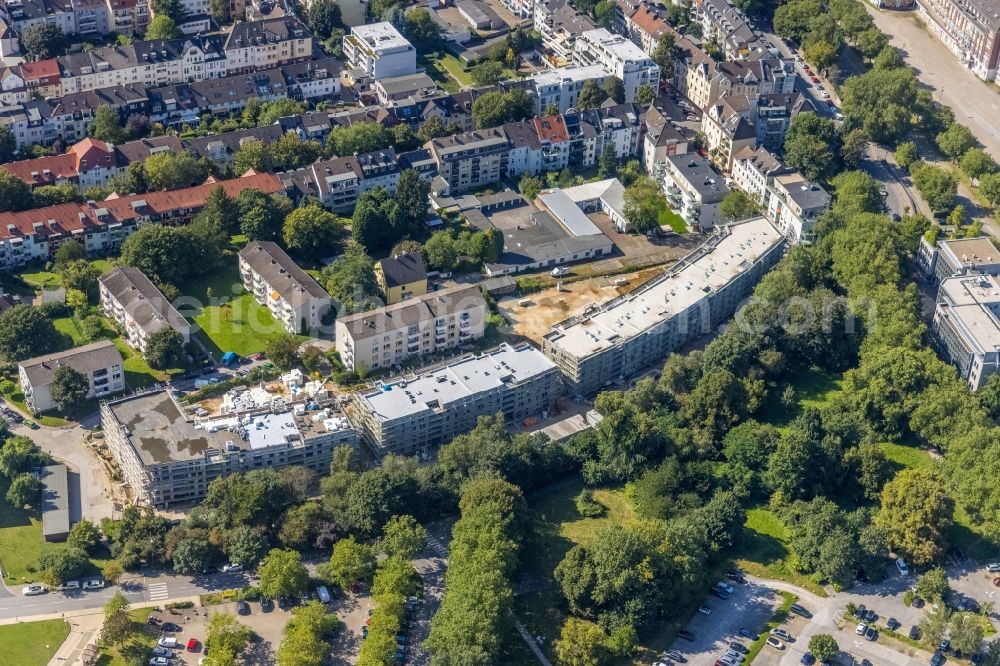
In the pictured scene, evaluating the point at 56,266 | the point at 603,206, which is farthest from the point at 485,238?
the point at 56,266

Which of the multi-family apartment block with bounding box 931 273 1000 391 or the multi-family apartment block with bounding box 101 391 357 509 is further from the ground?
the multi-family apartment block with bounding box 931 273 1000 391

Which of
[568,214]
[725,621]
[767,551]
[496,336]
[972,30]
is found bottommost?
[725,621]

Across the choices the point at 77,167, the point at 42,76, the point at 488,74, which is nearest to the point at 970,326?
the point at 488,74

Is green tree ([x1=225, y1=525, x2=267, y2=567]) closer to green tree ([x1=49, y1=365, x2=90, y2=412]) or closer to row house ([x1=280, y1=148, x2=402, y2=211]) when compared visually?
green tree ([x1=49, y1=365, x2=90, y2=412])

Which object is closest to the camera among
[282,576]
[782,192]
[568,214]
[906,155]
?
[282,576]

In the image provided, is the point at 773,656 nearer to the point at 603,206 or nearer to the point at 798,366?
the point at 798,366

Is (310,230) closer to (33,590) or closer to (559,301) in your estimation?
(559,301)

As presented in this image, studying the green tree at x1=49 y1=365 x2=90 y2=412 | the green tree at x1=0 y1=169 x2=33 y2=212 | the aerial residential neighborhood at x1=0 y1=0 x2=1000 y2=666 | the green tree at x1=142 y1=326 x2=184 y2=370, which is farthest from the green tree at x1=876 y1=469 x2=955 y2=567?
the green tree at x1=0 y1=169 x2=33 y2=212
